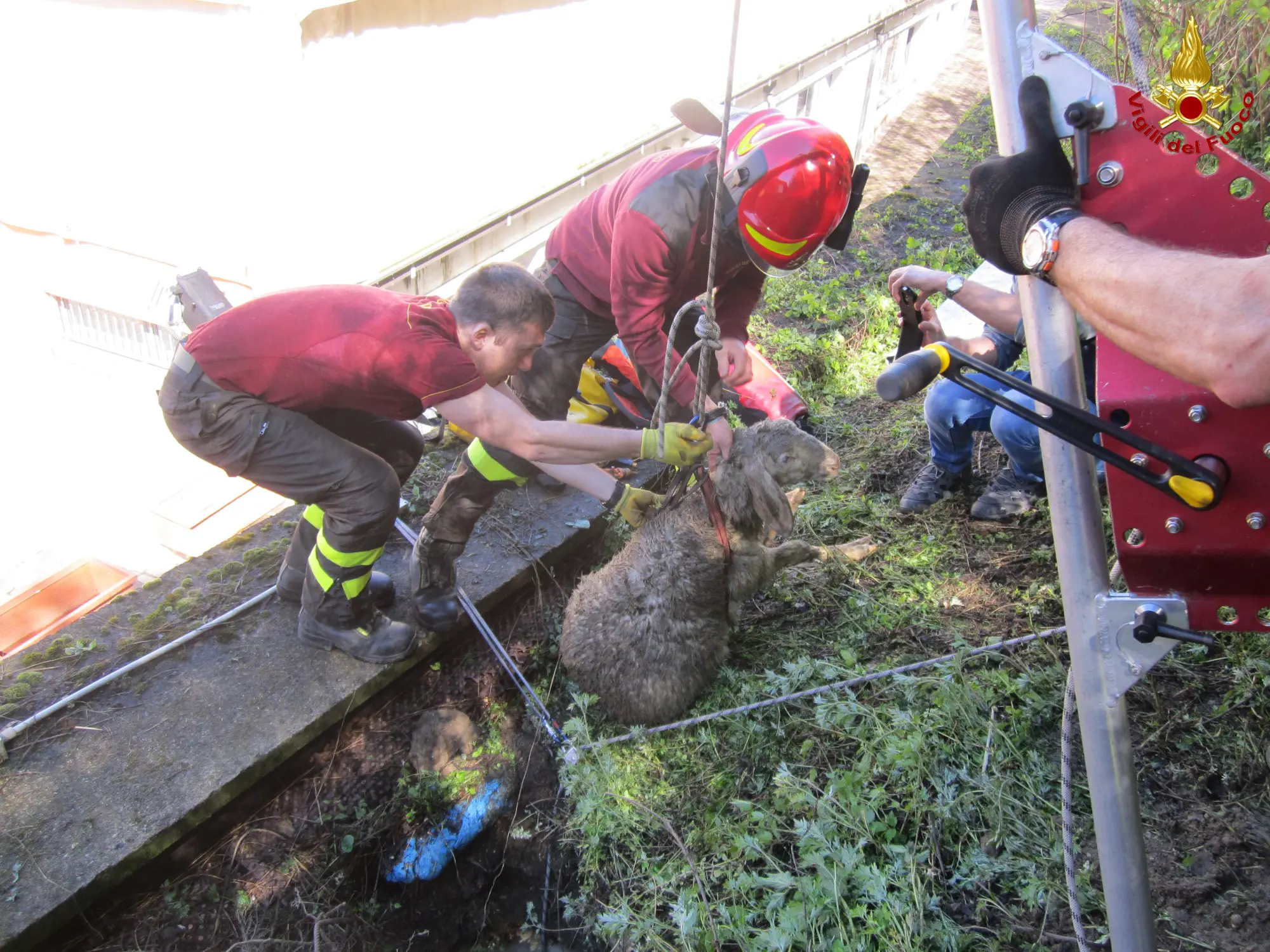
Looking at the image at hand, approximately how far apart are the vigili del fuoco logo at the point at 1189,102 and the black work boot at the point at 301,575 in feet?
12.5

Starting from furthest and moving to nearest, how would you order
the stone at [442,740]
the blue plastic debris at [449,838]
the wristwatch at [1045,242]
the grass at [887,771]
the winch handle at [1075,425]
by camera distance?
1. the stone at [442,740]
2. the blue plastic debris at [449,838]
3. the grass at [887,771]
4. the wristwatch at [1045,242]
5. the winch handle at [1075,425]

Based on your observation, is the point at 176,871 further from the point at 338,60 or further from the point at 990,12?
the point at 338,60

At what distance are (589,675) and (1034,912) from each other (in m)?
2.09

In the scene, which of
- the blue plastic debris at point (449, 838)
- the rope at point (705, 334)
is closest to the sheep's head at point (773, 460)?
the rope at point (705, 334)

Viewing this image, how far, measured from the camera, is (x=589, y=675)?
4.00 m

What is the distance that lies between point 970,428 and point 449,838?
11.7 feet

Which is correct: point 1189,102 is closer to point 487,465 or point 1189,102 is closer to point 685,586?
point 685,586

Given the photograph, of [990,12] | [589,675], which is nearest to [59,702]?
[589,675]

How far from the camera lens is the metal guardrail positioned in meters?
6.92

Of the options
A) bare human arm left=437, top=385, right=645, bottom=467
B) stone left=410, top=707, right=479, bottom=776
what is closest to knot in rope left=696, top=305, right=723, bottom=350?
bare human arm left=437, top=385, right=645, bottom=467

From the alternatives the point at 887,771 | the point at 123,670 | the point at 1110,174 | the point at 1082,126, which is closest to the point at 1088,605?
the point at 1110,174

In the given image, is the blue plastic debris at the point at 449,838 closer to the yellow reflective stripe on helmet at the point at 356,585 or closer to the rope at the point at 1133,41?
the yellow reflective stripe on helmet at the point at 356,585

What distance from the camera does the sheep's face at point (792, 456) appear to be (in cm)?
440

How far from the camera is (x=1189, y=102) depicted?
1718 mm
